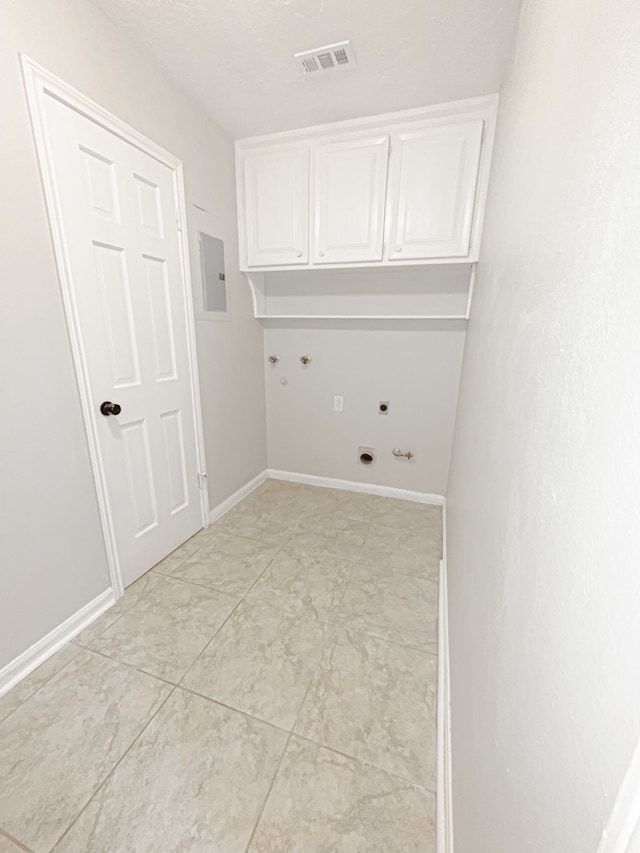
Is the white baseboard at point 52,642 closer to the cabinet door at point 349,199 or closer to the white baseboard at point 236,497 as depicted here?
the white baseboard at point 236,497

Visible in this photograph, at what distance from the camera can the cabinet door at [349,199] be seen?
6.70 ft

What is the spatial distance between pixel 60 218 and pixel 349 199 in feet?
5.13

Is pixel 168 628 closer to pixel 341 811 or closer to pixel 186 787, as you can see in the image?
pixel 186 787

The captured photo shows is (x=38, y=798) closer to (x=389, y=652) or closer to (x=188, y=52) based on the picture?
(x=389, y=652)

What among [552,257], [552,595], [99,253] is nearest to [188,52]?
[99,253]

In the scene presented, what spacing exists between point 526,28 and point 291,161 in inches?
55.9

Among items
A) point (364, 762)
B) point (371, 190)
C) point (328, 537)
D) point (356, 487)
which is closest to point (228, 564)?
point (328, 537)

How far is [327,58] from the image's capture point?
1.58m

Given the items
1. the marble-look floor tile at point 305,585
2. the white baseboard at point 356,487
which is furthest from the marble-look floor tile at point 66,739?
the white baseboard at point 356,487

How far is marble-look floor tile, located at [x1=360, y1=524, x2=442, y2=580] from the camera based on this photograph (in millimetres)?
1986

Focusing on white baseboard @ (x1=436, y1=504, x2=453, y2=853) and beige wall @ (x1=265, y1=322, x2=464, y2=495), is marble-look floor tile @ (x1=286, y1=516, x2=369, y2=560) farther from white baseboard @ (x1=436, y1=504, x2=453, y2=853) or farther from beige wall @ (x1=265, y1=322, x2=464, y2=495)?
white baseboard @ (x1=436, y1=504, x2=453, y2=853)

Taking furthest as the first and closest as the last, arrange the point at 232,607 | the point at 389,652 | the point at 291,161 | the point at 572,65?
1. the point at 291,161
2. the point at 232,607
3. the point at 389,652
4. the point at 572,65

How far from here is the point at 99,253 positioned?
1.50 m

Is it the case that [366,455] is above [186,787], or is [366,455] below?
above
